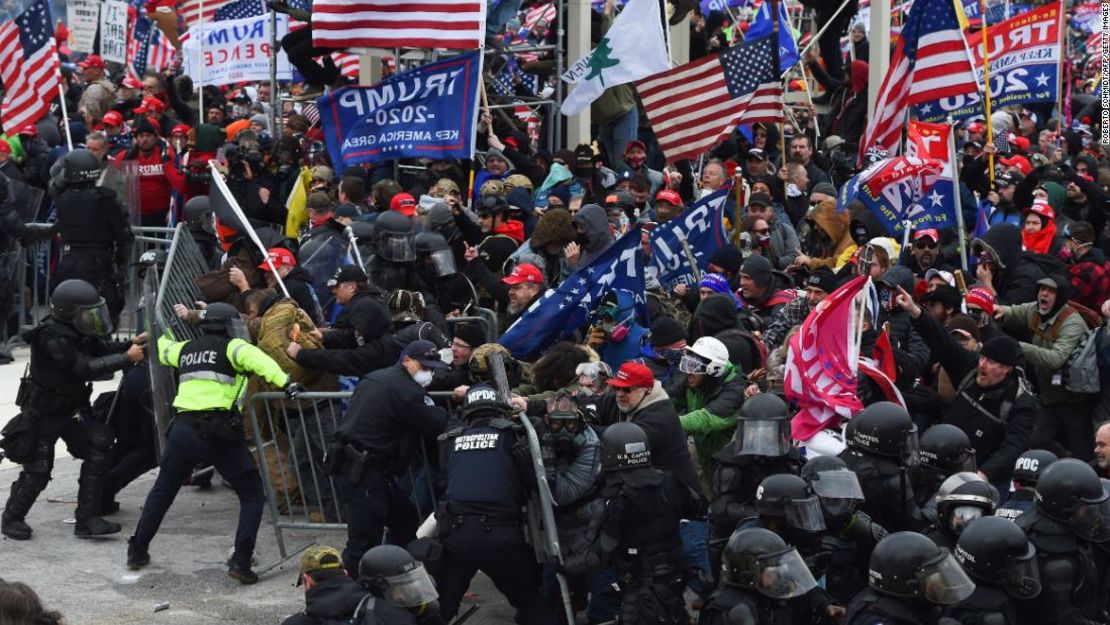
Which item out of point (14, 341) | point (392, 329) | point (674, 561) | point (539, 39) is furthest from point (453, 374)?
point (539, 39)

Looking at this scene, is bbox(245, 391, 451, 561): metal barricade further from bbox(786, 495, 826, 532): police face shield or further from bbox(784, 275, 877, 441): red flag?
bbox(786, 495, 826, 532): police face shield

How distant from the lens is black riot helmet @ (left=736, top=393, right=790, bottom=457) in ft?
30.9

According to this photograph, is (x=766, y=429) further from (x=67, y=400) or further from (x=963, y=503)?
(x=67, y=400)

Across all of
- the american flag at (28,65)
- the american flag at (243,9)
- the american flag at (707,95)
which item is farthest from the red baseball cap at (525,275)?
the american flag at (243,9)

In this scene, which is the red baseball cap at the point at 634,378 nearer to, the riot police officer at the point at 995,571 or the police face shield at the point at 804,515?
the police face shield at the point at 804,515

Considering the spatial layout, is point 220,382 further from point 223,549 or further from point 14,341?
point 14,341

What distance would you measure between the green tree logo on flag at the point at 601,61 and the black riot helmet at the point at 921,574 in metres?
8.67

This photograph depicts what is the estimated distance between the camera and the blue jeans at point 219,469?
436 inches

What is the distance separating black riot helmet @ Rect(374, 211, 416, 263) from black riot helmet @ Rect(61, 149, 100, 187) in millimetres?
3466

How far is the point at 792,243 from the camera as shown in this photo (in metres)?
14.7

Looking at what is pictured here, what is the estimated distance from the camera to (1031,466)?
917 cm

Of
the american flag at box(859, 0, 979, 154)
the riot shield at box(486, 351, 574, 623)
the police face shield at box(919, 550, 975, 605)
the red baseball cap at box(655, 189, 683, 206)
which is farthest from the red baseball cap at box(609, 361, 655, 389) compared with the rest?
the american flag at box(859, 0, 979, 154)

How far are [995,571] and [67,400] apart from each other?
6.40 meters

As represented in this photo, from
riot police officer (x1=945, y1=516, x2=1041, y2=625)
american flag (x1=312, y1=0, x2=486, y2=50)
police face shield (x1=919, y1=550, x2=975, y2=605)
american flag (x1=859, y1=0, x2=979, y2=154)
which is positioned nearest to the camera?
police face shield (x1=919, y1=550, x2=975, y2=605)
